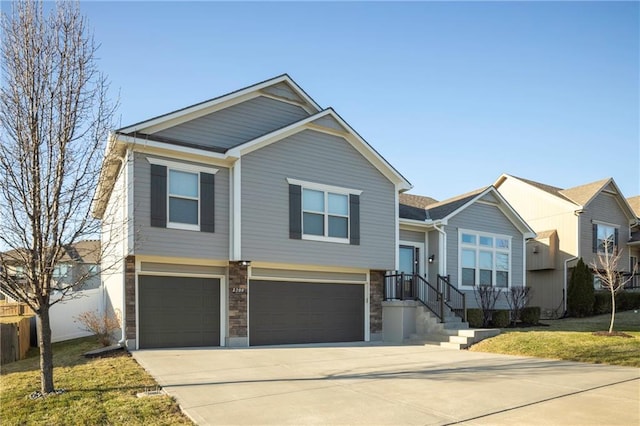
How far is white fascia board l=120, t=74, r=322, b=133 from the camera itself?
43.2 ft

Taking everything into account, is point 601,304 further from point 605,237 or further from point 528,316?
point 528,316

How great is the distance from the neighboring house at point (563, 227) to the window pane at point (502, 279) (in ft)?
17.5

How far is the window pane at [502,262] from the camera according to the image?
67.2 feet

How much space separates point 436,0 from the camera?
12.6 m

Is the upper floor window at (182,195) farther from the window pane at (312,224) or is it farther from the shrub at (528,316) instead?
the shrub at (528,316)

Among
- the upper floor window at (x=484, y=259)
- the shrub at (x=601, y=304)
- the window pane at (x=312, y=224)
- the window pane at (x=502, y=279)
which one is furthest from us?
the shrub at (x=601, y=304)

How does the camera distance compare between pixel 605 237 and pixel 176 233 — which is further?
pixel 605 237

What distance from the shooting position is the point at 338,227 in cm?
1570

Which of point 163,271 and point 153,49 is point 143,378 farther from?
point 153,49

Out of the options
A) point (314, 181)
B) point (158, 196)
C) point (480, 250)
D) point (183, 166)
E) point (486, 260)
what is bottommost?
point (486, 260)

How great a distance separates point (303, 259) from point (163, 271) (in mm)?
4049

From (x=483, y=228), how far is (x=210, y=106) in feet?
39.2

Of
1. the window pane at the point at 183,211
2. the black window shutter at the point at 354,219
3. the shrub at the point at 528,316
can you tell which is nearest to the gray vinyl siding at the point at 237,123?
the window pane at the point at 183,211

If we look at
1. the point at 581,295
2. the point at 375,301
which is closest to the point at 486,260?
the point at 581,295
